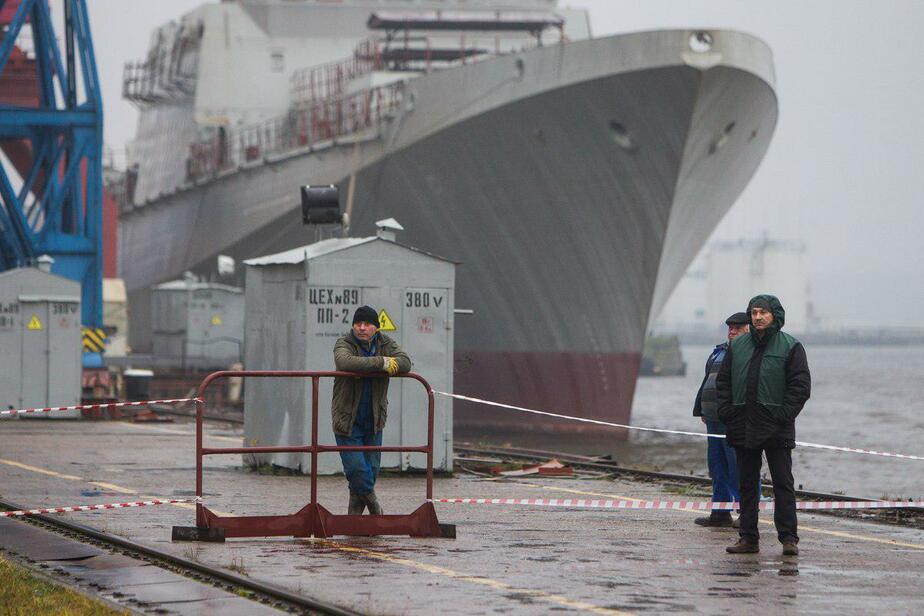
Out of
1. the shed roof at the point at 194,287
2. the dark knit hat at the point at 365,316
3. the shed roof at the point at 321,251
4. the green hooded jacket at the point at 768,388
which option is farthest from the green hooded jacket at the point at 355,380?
the shed roof at the point at 194,287

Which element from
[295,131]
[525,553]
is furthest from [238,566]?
[295,131]

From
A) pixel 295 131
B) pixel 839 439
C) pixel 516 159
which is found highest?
pixel 295 131

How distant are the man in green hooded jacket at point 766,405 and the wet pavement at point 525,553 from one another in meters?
0.22

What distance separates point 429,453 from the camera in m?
9.38

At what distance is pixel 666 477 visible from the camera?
45.5 ft

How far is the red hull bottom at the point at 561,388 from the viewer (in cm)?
3144

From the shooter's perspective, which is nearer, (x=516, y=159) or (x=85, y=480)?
(x=85, y=480)

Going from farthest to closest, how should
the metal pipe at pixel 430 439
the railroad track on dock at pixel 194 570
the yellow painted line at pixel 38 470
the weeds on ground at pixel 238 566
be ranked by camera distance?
the yellow painted line at pixel 38 470
the metal pipe at pixel 430 439
the weeds on ground at pixel 238 566
the railroad track on dock at pixel 194 570

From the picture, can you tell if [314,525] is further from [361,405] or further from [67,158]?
[67,158]

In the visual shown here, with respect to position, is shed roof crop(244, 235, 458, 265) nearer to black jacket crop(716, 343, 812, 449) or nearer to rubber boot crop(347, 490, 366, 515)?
rubber boot crop(347, 490, 366, 515)

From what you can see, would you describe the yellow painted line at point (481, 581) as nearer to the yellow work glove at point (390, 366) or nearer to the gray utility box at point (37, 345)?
the yellow work glove at point (390, 366)

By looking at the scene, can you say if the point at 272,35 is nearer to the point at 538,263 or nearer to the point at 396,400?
the point at 538,263

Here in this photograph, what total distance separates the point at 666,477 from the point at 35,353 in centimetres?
1098

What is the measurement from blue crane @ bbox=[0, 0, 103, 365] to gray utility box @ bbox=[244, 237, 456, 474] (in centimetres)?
1645
